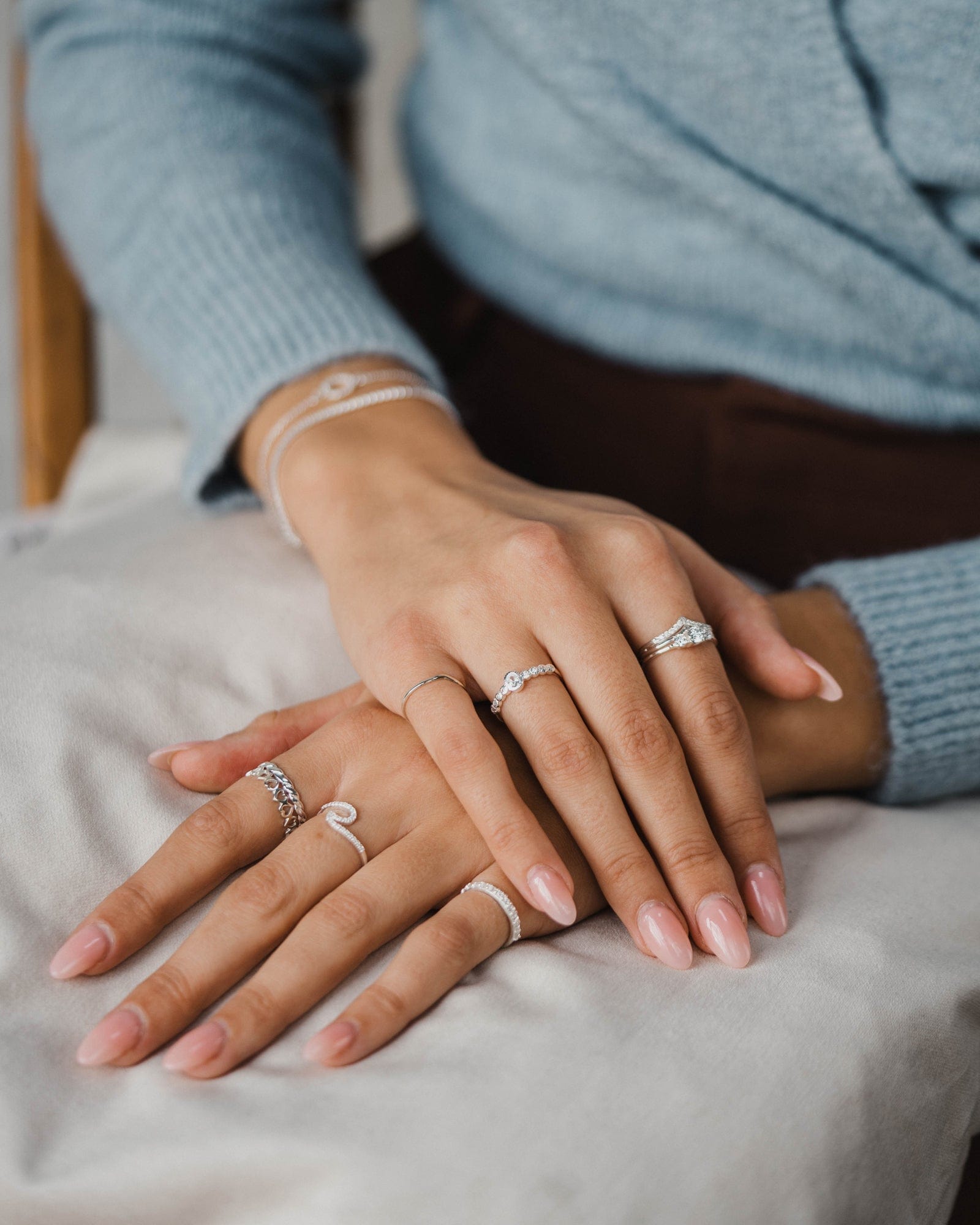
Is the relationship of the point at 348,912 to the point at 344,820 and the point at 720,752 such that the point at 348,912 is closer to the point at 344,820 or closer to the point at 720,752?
the point at 344,820

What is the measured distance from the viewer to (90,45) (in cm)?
92

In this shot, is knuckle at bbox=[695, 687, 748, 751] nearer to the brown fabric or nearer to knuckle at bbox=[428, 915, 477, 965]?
knuckle at bbox=[428, 915, 477, 965]

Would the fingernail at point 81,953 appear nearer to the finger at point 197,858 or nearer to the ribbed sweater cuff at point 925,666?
the finger at point 197,858

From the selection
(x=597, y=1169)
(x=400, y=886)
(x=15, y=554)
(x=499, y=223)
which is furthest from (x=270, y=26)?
(x=597, y=1169)

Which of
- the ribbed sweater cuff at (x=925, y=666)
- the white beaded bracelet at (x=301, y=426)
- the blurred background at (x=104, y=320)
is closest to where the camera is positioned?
the ribbed sweater cuff at (x=925, y=666)

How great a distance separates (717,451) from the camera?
871 mm

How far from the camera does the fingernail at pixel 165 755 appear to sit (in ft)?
1.73

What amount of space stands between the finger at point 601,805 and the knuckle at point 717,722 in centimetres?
3

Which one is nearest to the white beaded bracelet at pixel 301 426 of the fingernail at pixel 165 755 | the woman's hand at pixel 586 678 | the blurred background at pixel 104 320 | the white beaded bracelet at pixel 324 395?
the white beaded bracelet at pixel 324 395

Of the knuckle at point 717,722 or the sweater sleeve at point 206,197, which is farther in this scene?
the sweater sleeve at point 206,197

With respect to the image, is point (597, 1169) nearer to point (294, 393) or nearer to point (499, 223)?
point (294, 393)

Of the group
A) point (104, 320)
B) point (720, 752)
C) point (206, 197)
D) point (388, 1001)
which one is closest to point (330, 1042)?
point (388, 1001)

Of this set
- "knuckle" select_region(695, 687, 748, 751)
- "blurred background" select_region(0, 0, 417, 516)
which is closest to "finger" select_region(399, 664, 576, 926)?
"knuckle" select_region(695, 687, 748, 751)

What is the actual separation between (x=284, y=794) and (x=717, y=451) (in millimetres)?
536
